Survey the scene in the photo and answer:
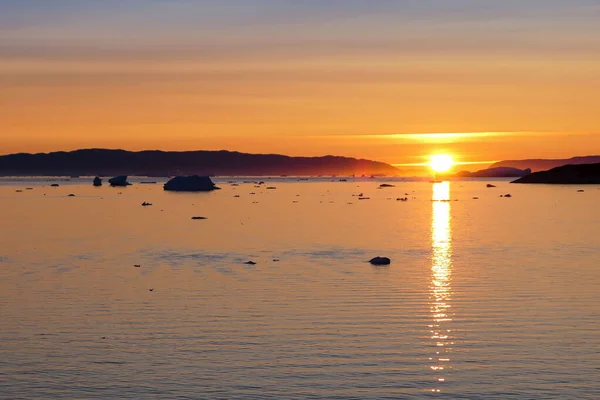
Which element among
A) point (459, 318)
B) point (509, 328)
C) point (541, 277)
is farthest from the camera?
point (541, 277)

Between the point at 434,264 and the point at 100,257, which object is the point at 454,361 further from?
the point at 100,257

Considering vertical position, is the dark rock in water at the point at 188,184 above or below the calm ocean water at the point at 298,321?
above

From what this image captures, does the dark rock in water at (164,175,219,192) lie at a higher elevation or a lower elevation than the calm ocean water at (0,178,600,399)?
higher

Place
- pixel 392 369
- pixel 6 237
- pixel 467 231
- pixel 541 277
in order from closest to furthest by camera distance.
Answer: pixel 392 369, pixel 541 277, pixel 6 237, pixel 467 231

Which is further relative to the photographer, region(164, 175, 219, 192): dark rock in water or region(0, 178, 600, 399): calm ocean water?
region(164, 175, 219, 192): dark rock in water

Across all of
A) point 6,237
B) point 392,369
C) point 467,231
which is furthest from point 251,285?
point 467,231

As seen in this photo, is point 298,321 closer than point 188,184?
Yes

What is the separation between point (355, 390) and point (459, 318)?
25.0 ft

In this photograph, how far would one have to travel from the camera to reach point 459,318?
70.7ft

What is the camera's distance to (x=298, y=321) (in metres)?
21.0

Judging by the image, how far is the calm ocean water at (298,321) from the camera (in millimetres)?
15242

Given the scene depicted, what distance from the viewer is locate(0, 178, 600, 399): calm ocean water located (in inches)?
600

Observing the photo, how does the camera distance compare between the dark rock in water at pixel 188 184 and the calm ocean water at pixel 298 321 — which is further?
the dark rock in water at pixel 188 184

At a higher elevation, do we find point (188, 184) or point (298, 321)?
point (188, 184)
